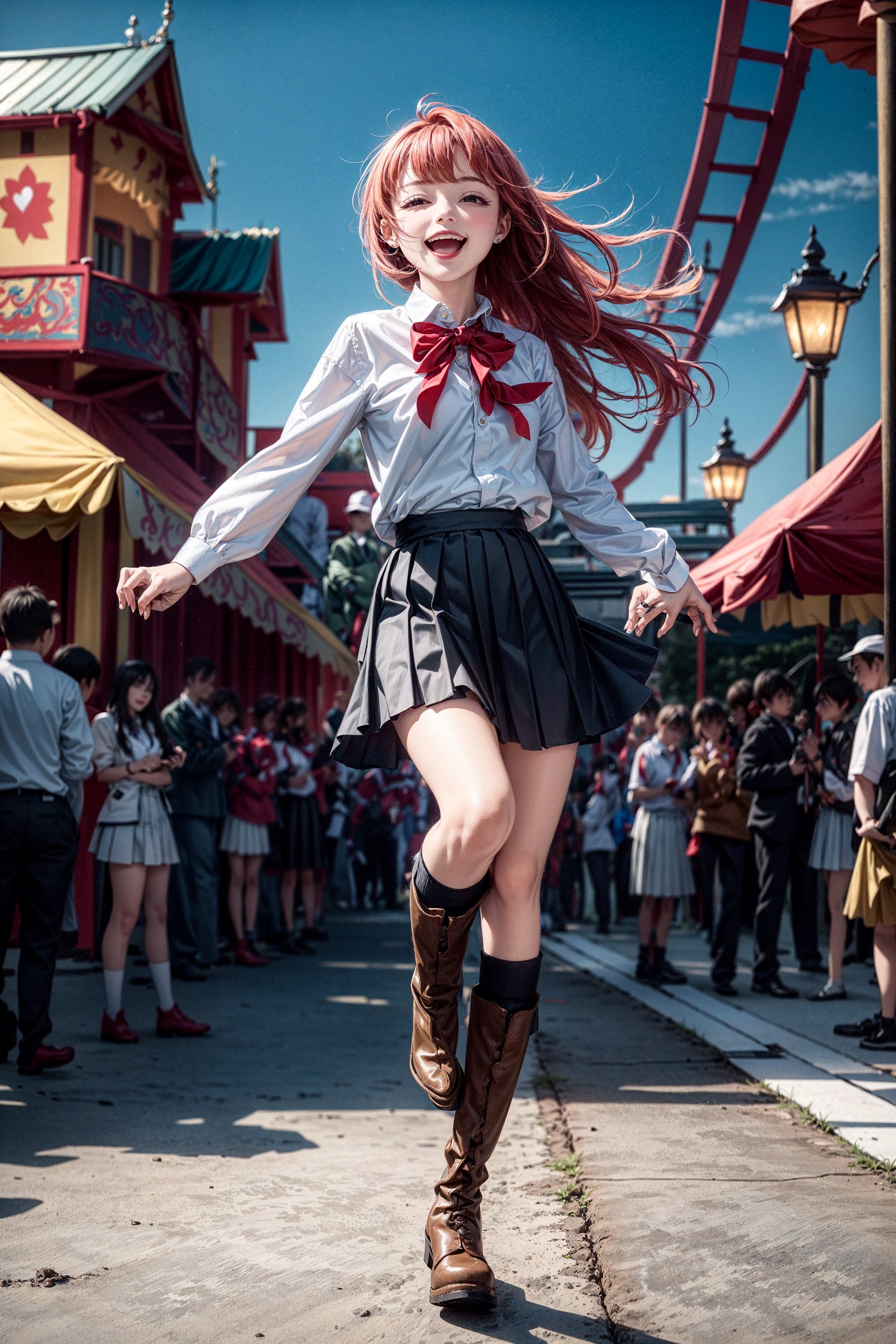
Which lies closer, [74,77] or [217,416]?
[74,77]

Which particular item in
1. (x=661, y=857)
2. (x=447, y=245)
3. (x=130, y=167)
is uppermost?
(x=130, y=167)

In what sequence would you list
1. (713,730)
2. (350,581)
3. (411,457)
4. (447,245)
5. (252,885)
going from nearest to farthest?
(411,457), (447,245), (713,730), (252,885), (350,581)

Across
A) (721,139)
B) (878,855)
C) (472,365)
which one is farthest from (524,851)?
(721,139)

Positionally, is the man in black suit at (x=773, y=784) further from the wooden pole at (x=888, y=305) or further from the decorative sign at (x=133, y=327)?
the decorative sign at (x=133, y=327)

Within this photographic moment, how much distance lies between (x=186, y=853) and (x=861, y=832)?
3996 mm

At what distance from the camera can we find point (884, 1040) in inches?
183

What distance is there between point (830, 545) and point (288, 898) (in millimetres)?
4860

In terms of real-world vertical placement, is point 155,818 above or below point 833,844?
above

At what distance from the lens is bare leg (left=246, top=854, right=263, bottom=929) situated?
7922 millimetres

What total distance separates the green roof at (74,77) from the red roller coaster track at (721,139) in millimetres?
4472

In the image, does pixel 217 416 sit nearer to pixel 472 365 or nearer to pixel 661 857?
pixel 661 857

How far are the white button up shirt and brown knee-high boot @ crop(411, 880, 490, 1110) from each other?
753 millimetres

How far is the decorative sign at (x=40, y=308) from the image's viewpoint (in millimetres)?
8438

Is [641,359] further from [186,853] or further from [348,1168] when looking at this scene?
[186,853]
